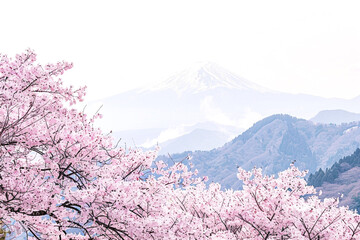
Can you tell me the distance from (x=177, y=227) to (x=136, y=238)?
2.83 feet

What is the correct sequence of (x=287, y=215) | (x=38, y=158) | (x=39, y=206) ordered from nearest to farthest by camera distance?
(x=39, y=206), (x=38, y=158), (x=287, y=215)

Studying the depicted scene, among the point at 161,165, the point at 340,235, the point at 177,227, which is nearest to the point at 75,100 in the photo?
the point at 161,165

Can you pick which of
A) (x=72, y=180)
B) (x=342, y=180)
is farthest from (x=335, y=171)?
(x=72, y=180)

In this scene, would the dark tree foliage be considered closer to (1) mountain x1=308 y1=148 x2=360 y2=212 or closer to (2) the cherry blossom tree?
(1) mountain x1=308 y1=148 x2=360 y2=212

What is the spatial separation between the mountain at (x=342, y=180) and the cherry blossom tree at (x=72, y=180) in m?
145

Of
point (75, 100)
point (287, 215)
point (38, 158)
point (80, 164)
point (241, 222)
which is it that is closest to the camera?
point (80, 164)

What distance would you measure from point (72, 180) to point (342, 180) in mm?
163300

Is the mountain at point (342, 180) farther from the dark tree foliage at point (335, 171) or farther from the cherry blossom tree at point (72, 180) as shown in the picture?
the cherry blossom tree at point (72, 180)

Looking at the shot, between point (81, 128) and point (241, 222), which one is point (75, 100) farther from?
point (241, 222)

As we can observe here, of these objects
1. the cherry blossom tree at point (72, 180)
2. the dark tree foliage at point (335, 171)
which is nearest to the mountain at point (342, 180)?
the dark tree foliage at point (335, 171)

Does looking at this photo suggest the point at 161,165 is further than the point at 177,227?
Yes

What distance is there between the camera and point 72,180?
841 centimetres

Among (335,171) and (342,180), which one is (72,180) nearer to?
(342,180)

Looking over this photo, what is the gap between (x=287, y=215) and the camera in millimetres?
10406
